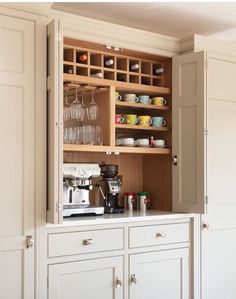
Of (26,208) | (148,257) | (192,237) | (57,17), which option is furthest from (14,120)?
(192,237)

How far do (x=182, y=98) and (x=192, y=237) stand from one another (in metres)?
1.03

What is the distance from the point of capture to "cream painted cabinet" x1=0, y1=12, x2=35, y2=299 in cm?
247

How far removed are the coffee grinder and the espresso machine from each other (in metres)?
0.19

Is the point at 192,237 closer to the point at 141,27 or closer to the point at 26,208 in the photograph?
the point at 26,208

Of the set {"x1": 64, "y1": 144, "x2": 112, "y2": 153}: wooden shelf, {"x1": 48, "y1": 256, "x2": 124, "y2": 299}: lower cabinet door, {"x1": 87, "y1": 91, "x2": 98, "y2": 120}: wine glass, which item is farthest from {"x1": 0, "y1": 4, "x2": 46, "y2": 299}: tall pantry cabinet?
{"x1": 87, "y1": 91, "x2": 98, "y2": 120}: wine glass

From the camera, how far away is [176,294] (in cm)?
311

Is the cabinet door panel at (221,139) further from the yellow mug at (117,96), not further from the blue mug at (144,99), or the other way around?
the yellow mug at (117,96)

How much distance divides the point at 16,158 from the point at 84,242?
2.18 ft

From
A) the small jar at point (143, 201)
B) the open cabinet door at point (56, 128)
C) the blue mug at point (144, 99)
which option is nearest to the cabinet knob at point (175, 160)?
the small jar at point (143, 201)

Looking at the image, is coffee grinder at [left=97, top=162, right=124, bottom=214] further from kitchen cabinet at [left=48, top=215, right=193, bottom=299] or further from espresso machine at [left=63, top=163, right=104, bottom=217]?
kitchen cabinet at [left=48, top=215, right=193, bottom=299]

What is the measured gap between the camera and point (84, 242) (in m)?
2.67

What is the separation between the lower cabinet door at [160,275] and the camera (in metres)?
2.90

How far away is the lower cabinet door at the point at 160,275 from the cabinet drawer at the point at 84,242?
0.19 m

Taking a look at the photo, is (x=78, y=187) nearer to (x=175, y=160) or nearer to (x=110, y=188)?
(x=110, y=188)
